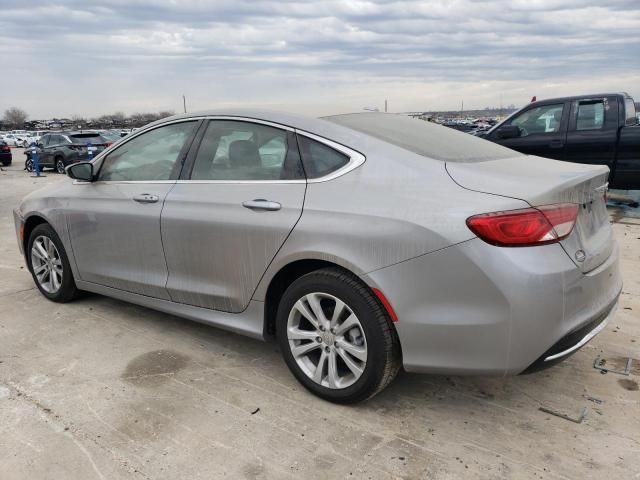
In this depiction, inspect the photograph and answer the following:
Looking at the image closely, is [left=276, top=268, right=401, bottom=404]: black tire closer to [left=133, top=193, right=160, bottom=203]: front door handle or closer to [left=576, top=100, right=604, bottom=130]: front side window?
[left=133, top=193, right=160, bottom=203]: front door handle

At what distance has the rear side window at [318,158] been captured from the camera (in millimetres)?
2834

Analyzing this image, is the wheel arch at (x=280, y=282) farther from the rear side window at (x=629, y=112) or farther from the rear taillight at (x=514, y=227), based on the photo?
the rear side window at (x=629, y=112)

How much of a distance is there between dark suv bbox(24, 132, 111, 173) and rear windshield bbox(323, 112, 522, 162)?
53.9 feet

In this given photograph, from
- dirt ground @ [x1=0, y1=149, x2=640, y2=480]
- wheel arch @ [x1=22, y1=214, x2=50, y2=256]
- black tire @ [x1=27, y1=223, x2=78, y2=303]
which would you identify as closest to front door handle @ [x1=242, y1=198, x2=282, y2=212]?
dirt ground @ [x1=0, y1=149, x2=640, y2=480]

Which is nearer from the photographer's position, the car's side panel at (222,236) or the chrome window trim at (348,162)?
the chrome window trim at (348,162)

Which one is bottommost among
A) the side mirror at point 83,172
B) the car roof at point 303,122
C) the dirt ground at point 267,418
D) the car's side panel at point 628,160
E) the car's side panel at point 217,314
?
the dirt ground at point 267,418

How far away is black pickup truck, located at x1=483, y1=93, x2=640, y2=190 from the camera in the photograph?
760 cm

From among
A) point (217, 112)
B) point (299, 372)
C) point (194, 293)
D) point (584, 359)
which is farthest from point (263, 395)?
point (584, 359)

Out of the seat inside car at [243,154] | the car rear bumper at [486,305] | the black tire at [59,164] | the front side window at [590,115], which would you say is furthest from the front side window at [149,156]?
the black tire at [59,164]

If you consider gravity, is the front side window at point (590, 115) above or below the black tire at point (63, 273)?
above

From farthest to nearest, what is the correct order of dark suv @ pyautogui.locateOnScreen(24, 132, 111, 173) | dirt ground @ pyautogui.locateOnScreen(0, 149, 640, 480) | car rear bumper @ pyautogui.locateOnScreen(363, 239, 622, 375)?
dark suv @ pyautogui.locateOnScreen(24, 132, 111, 173) < dirt ground @ pyautogui.locateOnScreen(0, 149, 640, 480) < car rear bumper @ pyautogui.locateOnScreen(363, 239, 622, 375)

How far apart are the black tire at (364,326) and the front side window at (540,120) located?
21.6ft

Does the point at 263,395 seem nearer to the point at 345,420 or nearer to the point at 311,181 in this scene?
the point at 345,420

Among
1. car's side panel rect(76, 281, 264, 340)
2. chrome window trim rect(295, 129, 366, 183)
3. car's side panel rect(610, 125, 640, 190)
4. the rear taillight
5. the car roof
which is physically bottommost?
car's side panel rect(76, 281, 264, 340)
